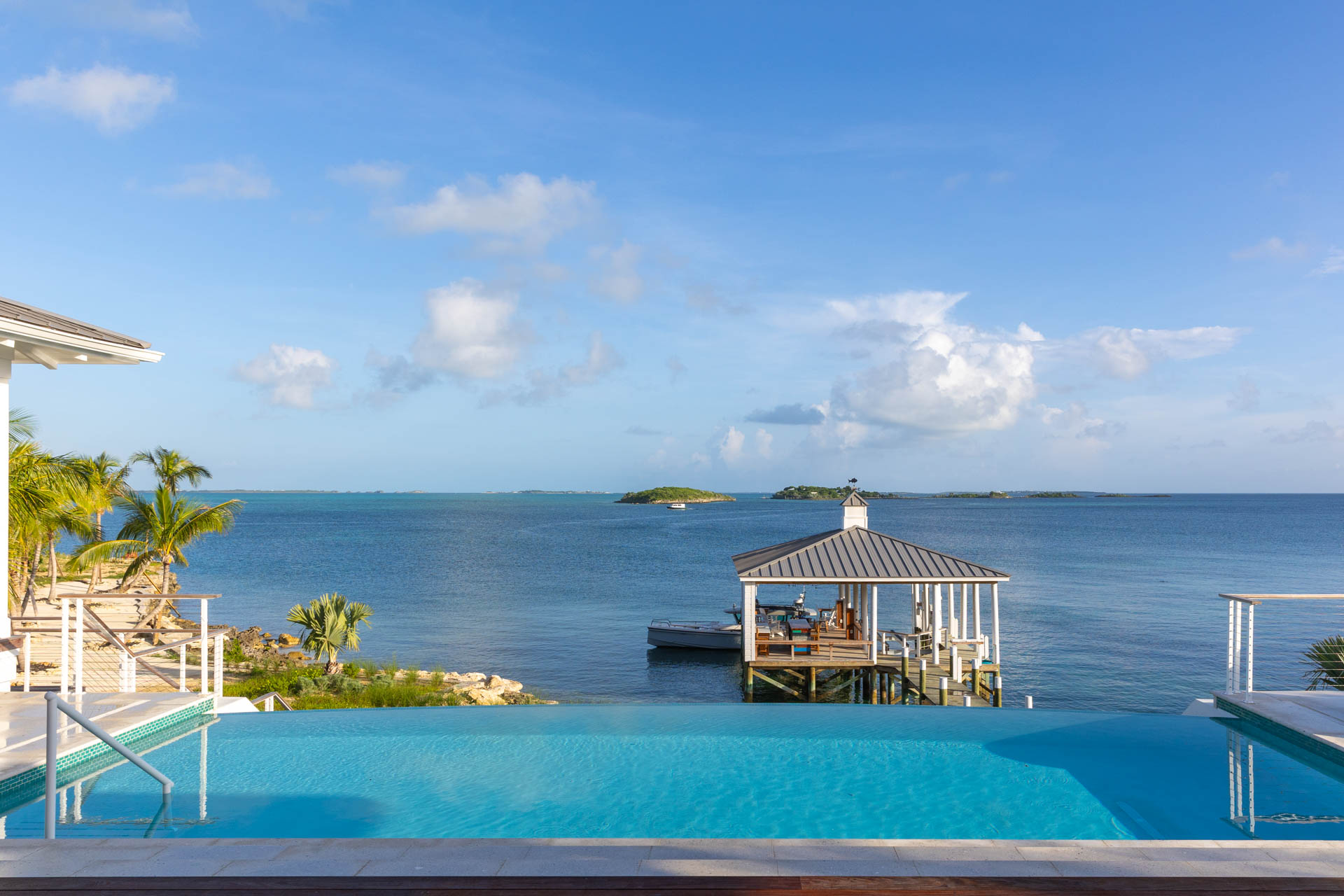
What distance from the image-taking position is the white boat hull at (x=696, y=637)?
26.6 metres

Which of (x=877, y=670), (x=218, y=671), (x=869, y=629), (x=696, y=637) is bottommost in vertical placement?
(x=696, y=637)

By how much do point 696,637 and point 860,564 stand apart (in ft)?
39.6

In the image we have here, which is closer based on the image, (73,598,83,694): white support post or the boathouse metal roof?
(73,598,83,694): white support post

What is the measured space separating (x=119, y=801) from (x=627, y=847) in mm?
4581

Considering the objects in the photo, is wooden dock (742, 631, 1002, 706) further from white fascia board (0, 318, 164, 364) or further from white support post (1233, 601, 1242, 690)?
white fascia board (0, 318, 164, 364)

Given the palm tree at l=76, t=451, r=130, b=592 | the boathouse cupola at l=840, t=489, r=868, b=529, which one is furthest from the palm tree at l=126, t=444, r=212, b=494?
the boathouse cupola at l=840, t=489, r=868, b=529

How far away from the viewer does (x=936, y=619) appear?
17.0 meters

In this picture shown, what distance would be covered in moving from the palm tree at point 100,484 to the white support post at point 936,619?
15.4 meters

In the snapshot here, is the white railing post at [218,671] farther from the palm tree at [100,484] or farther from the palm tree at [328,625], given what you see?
the palm tree at [328,625]

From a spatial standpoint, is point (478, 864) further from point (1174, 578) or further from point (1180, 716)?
point (1174, 578)

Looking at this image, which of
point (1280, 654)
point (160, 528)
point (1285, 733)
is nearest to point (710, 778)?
point (1285, 733)

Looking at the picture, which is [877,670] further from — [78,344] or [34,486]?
[34,486]

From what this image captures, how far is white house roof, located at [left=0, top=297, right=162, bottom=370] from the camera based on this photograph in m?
7.41

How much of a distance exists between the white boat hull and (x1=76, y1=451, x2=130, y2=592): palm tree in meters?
16.3
